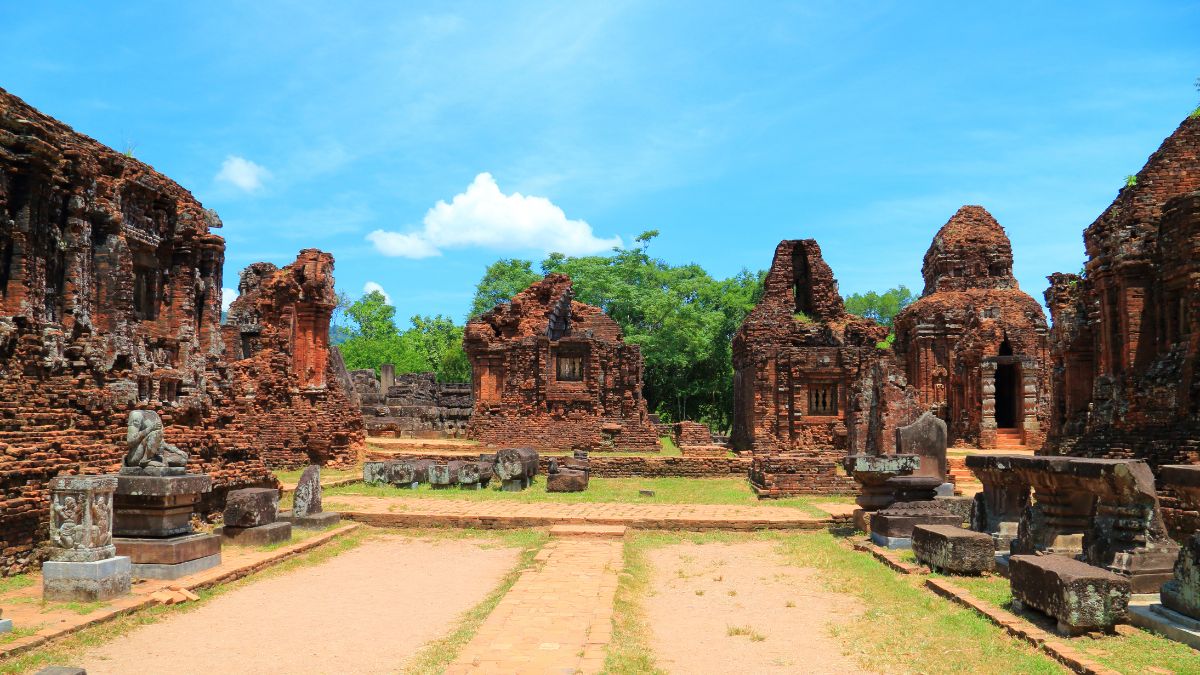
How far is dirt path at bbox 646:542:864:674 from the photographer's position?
21.5 ft

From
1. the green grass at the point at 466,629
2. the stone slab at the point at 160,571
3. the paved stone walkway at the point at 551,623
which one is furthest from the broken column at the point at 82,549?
the paved stone walkway at the point at 551,623

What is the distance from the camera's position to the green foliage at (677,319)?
1616 inches

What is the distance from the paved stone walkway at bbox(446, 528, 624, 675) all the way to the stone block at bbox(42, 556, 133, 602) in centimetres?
382

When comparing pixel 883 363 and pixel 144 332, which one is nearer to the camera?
pixel 144 332

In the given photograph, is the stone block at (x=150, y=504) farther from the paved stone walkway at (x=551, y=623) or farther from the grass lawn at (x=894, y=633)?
the grass lawn at (x=894, y=633)

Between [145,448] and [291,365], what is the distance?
14.4m

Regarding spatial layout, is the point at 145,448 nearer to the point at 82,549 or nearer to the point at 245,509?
the point at 82,549

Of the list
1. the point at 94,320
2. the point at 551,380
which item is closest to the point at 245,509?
the point at 94,320

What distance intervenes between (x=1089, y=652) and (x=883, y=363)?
34.8ft

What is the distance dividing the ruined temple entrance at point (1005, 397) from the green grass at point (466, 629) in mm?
22345

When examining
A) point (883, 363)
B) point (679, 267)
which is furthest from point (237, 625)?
point (679, 267)

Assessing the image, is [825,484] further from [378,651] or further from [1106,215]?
[378,651]

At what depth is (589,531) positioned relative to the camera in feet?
43.0

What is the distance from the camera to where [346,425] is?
77.7 feet
